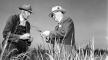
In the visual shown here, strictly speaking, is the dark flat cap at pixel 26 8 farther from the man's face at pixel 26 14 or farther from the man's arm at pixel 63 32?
the man's arm at pixel 63 32

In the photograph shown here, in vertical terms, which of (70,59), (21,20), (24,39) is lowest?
(70,59)

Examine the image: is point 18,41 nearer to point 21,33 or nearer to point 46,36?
point 21,33

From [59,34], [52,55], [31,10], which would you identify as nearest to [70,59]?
[52,55]

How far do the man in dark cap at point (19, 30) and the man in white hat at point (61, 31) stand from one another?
2.26 feet

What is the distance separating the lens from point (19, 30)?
12.5 ft

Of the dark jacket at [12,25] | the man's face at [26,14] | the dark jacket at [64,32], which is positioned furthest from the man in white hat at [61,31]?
the dark jacket at [12,25]

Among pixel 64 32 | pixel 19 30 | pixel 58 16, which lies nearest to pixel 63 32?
pixel 64 32

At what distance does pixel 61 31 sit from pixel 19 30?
1.01m

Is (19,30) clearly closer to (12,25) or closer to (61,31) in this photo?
(12,25)

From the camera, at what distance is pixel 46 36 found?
10.5 feet

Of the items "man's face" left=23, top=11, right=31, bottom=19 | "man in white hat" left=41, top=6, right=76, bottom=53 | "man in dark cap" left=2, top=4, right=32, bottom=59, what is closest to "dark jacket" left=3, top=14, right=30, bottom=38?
"man in dark cap" left=2, top=4, right=32, bottom=59

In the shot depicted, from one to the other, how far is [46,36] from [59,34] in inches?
8.7

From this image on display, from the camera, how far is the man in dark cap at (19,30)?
3.68 metres

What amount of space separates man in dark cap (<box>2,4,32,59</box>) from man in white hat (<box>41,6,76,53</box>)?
0.69 meters
